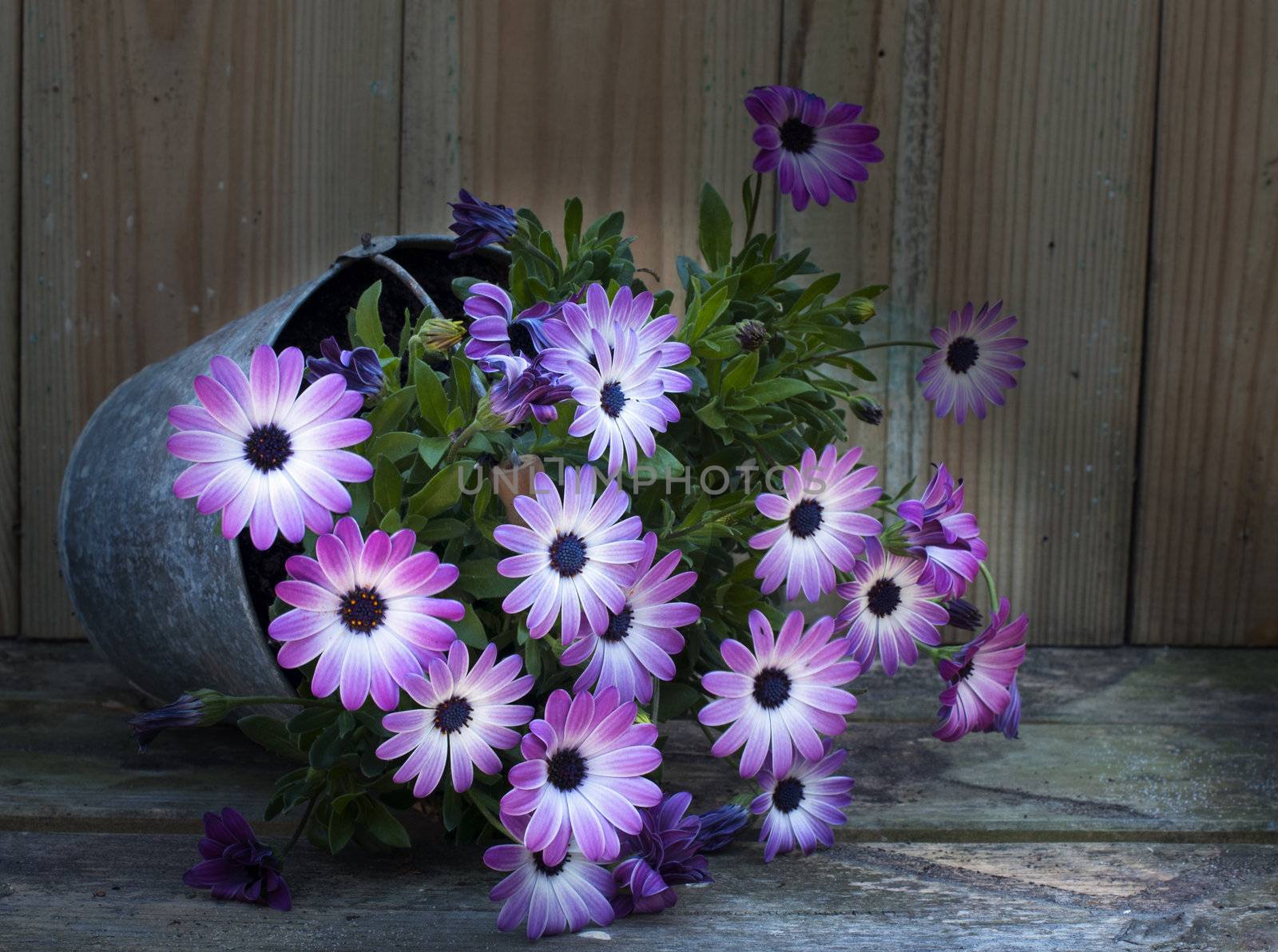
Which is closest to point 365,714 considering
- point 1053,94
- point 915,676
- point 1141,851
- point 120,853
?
point 120,853

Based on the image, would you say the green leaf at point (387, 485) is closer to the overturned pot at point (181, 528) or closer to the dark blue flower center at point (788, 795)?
the overturned pot at point (181, 528)

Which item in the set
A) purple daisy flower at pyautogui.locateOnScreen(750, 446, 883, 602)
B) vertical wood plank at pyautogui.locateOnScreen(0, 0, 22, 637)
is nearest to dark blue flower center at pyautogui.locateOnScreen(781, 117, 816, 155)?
purple daisy flower at pyautogui.locateOnScreen(750, 446, 883, 602)

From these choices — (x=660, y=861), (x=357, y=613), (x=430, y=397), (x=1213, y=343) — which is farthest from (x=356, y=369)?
(x=1213, y=343)

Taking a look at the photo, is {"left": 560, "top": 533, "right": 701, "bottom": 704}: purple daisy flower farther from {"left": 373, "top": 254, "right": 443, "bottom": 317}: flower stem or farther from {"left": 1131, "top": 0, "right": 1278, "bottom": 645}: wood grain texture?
{"left": 1131, "top": 0, "right": 1278, "bottom": 645}: wood grain texture


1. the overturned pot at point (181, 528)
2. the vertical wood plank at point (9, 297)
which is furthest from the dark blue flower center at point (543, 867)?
the vertical wood plank at point (9, 297)

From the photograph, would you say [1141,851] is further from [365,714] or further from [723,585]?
[365,714]
